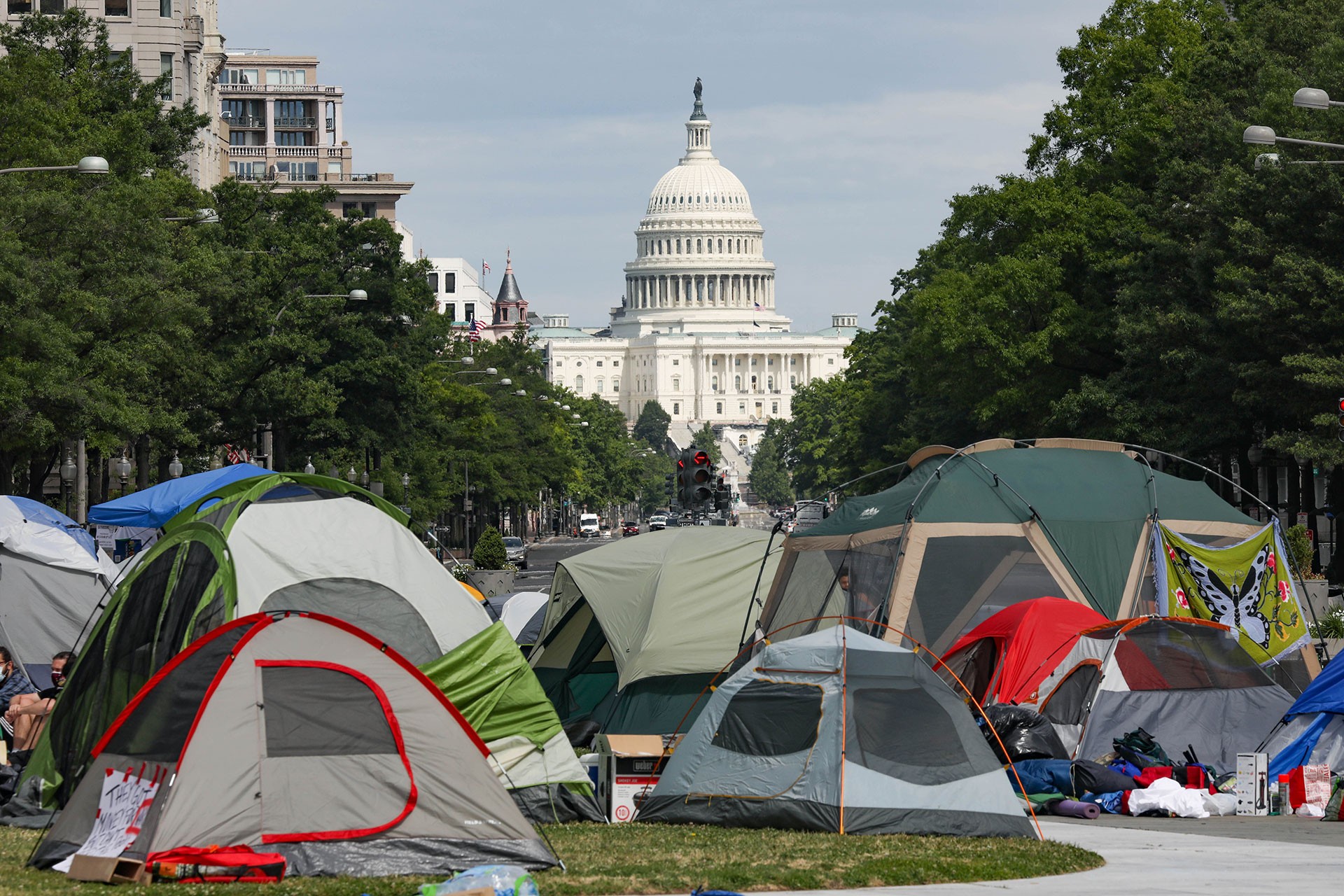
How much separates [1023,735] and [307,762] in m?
7.21

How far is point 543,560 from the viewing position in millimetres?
82062

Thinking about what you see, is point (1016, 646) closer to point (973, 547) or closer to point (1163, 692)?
point (1163, 692)

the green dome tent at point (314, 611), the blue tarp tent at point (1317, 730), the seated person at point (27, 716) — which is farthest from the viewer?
the seated person at point (27, 716)

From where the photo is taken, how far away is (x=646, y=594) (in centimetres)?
2078

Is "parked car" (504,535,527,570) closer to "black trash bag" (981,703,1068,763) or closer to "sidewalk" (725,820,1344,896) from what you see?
"black trash bag" (981,703,1068,763)

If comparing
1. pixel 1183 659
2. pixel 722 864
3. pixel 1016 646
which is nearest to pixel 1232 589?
pixel 1183 659

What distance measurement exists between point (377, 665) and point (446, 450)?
208 ft

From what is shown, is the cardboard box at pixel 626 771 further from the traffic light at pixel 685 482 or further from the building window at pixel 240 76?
the building window at pixel 240 76

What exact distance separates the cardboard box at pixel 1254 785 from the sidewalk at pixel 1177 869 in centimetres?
95

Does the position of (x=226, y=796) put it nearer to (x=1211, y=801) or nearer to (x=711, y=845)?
(x=711, y=845)

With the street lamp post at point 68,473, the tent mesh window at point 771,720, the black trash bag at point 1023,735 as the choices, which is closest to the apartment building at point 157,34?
the street lamp post at point 68,473

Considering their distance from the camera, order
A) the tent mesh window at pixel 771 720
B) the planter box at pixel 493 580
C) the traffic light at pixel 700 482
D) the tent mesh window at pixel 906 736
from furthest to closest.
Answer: the planter box at pixel 493 580, the traffic light at pixel 700 482, the tent mesh window at pixel 771 720, the tent mesh window at pixel 906 736

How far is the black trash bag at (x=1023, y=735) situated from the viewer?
17.2m

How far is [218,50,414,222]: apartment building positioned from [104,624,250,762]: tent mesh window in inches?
4411
